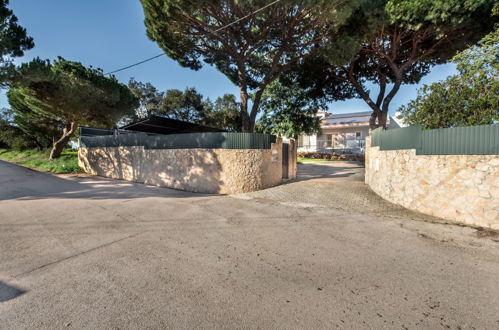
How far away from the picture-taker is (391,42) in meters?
13.2

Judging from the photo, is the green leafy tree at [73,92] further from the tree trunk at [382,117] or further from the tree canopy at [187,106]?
the tree trunk at [382,117]

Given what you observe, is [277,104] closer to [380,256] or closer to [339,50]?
[339,50]

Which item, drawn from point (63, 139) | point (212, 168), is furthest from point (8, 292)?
point (63, 139)

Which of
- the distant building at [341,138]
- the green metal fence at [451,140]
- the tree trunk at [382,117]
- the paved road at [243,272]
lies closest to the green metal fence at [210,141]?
the paved road at [243,272]

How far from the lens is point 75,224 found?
5.02 meters

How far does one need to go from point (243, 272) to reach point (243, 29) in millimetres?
11434

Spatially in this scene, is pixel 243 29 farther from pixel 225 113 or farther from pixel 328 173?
pixel 225 113

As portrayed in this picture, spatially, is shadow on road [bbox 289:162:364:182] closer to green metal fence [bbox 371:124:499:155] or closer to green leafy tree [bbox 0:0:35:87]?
green metal fence [bbox 371:124:499:155]

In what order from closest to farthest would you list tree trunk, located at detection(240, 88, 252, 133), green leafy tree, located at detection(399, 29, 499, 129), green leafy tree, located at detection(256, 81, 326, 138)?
1. green leafy tree, located at detection(399, 29, 499, 129)
2. tree trunk, located at detection(240, 88, 252, 133)
3. green leafy tree, located at detection(256, 81, 326, 138)

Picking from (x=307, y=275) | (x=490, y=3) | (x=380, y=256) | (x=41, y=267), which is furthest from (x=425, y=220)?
(x=490, y=3)

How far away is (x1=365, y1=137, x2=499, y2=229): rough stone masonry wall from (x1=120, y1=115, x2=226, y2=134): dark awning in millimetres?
11578

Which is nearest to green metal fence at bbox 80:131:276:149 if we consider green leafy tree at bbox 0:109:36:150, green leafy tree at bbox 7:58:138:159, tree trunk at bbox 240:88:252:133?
tree trunk at bbox 240:88:252:133

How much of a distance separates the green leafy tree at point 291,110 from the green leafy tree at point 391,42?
3236 millimetres

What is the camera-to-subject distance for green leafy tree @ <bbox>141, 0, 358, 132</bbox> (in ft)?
30.6
